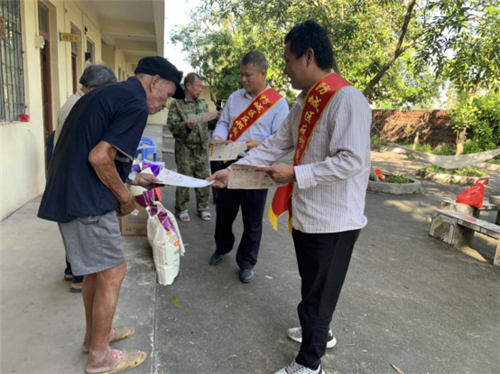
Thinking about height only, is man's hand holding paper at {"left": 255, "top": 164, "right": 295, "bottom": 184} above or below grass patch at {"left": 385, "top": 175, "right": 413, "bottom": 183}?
above

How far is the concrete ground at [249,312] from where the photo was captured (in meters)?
2.20

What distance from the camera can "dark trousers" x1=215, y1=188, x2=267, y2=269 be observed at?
3.14 metres

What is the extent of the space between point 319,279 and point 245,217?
1.34 m

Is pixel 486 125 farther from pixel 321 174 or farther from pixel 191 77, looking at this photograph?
pixel 321 174

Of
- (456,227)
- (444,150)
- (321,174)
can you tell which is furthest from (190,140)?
(444,150)

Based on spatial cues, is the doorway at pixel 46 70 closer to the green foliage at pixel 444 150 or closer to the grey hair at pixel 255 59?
the grey hair at pixel 255 59

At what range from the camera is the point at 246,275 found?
320cm

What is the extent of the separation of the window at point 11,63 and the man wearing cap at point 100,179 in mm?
2968

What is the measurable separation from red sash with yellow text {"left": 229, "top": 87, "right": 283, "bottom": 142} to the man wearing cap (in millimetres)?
1318

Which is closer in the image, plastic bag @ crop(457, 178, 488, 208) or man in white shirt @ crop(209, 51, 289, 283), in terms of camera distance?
man in white shirt @ crop(209, 51, 289, 283)

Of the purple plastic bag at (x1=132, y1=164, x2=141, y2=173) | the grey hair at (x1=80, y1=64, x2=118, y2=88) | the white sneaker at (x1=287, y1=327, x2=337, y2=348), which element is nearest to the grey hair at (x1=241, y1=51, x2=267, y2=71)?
the grey hair at (x1=80, y1=64, x2=118, y2=88)

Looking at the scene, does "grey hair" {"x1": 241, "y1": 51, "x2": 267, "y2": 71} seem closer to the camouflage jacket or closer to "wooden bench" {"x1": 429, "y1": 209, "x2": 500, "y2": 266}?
the camouflage jacket

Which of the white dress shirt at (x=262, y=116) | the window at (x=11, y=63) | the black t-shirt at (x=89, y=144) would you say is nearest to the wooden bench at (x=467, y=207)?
the white dress shirt at (x=262, y=116)

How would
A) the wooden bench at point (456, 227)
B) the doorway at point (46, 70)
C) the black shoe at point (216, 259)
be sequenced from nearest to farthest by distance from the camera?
the black shoe at point (216, 259)
the wooden bench at point (456, 227)
the doorway at point (46, 70)
